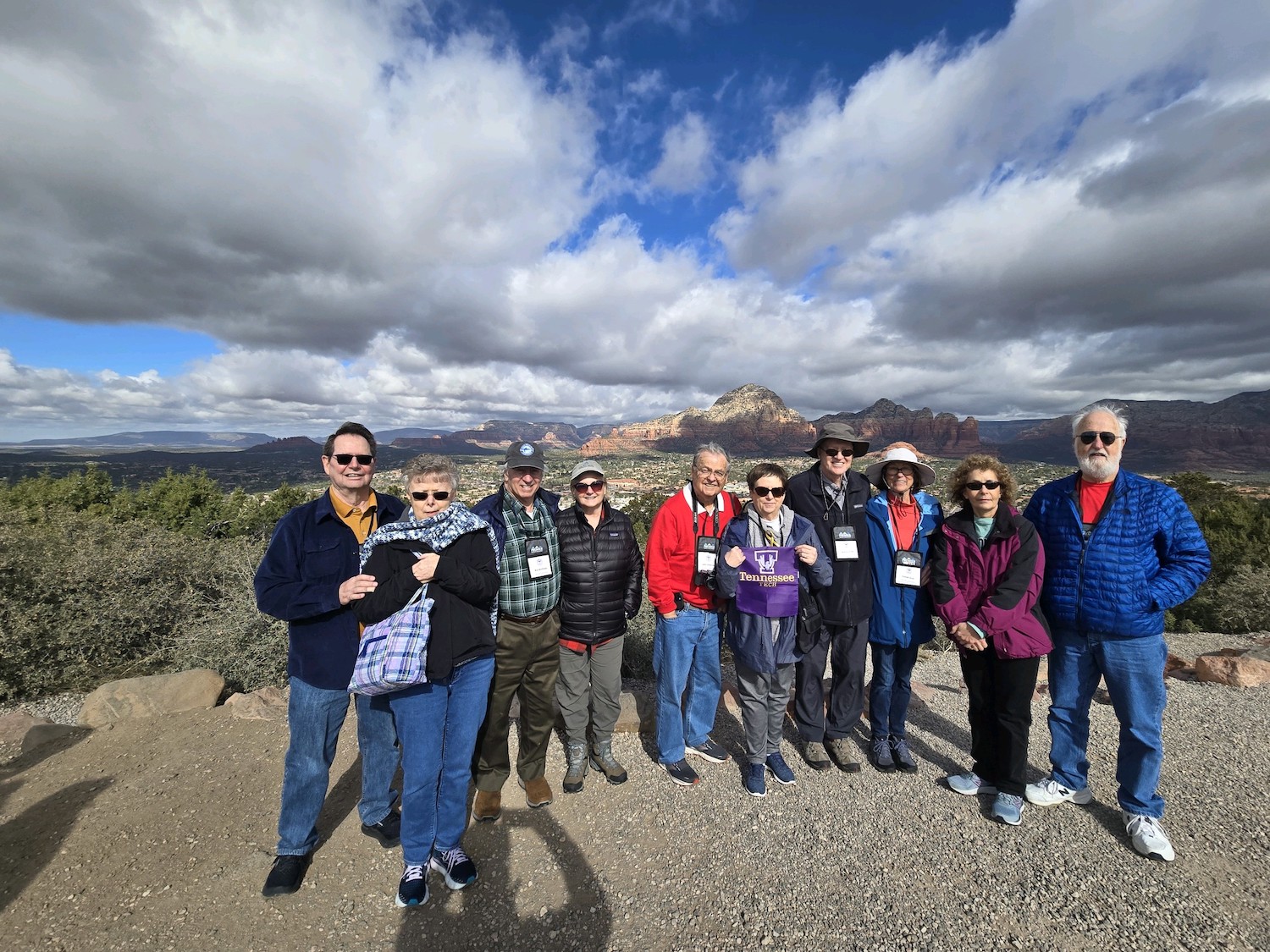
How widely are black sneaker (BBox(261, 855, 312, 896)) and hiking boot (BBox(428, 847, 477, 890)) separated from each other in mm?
852

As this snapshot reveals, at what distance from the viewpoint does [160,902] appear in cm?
→ 312

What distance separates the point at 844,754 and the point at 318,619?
4.49 m

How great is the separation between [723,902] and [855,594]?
7.89 feet

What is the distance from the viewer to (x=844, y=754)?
449cm

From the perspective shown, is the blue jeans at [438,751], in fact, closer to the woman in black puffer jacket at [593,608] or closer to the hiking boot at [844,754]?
the woman in black puffer jacket at [593,608]

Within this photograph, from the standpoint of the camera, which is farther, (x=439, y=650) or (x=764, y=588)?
(x=764, y=588)

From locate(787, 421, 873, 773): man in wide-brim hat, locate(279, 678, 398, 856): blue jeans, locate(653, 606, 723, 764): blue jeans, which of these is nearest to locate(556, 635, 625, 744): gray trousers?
locate(653, 606, 723, 764): blue jeans

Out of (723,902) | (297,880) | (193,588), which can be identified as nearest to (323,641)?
(297,880)

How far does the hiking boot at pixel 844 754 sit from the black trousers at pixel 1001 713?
0.97m

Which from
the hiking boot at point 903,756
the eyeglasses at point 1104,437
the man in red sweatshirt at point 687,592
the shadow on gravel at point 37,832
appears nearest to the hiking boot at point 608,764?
the man in red sweatshirt at point 687,592

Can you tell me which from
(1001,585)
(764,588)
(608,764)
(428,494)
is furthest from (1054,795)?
(428,494)

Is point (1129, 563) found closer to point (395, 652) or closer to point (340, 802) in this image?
point (395, 652)

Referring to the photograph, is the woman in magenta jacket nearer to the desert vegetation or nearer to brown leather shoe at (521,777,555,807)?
brown leather shoe at (521,777,555,807)

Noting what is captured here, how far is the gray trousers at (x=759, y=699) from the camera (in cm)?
412
